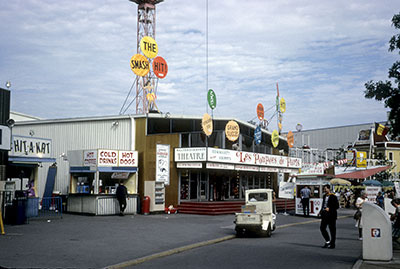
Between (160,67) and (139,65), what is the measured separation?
1.53 metres

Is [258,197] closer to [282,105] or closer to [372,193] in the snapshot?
[372,193]

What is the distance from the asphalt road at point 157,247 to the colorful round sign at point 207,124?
9389 mm

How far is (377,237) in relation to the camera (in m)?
11.4

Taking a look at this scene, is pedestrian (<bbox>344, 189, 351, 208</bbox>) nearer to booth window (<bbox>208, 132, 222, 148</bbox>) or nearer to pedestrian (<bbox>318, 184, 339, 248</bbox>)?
booth window (<bbox>208, 132, 222, 148</bbox>)

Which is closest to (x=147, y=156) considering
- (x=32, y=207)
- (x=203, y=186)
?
(x=203, y=186)

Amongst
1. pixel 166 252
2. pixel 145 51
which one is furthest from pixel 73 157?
pixel 166 252

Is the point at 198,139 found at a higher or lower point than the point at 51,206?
higher

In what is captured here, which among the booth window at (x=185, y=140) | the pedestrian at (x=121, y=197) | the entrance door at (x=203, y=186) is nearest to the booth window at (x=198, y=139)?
the booth window at (x=185, y=140)

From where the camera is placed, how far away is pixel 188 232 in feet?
57.4

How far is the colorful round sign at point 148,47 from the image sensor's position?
97.1ft

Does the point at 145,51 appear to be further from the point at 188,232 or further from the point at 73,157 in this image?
the point at 188,232

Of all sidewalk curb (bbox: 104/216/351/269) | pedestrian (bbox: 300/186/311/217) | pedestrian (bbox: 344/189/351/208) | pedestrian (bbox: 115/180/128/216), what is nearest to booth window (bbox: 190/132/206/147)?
pedestrian (bbox: 115/180/128/216)

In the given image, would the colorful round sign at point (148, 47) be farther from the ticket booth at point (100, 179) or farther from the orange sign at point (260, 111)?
the orange sign at point (260, 111)

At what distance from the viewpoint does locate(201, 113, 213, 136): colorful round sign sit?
27.7 meters
